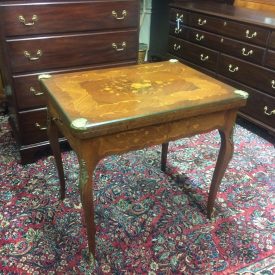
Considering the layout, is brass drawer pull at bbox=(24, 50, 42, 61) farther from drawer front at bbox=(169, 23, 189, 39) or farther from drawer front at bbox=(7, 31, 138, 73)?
drawer front at bbox=(169, 23, 189, 39)

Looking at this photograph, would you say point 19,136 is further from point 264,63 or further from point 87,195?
point 264,63

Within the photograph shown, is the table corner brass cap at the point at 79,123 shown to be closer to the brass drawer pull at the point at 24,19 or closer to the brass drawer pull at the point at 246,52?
the brass drawer pull at the point at 24,19

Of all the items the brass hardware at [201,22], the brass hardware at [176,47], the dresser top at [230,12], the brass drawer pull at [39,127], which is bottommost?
the brass drawer pull at [39,127]

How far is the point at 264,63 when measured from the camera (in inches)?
93.5

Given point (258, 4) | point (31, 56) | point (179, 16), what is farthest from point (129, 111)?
point (258, 4)

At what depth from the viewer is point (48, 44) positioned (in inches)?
76.2

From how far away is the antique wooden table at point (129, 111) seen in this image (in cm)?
120

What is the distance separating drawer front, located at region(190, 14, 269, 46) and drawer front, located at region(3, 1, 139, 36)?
2.81 ft

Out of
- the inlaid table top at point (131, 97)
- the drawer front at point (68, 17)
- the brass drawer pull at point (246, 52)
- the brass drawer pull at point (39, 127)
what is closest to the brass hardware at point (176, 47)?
the brass drawer pull at point (246, 52)

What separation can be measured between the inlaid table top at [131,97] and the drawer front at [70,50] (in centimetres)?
47

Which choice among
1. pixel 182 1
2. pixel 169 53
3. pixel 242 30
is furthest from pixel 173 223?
pixel 182 1

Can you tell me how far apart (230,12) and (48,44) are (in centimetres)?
169

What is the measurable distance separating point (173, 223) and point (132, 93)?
75 cm

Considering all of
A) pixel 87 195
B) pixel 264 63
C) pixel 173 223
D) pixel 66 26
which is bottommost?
pixel 173 223
